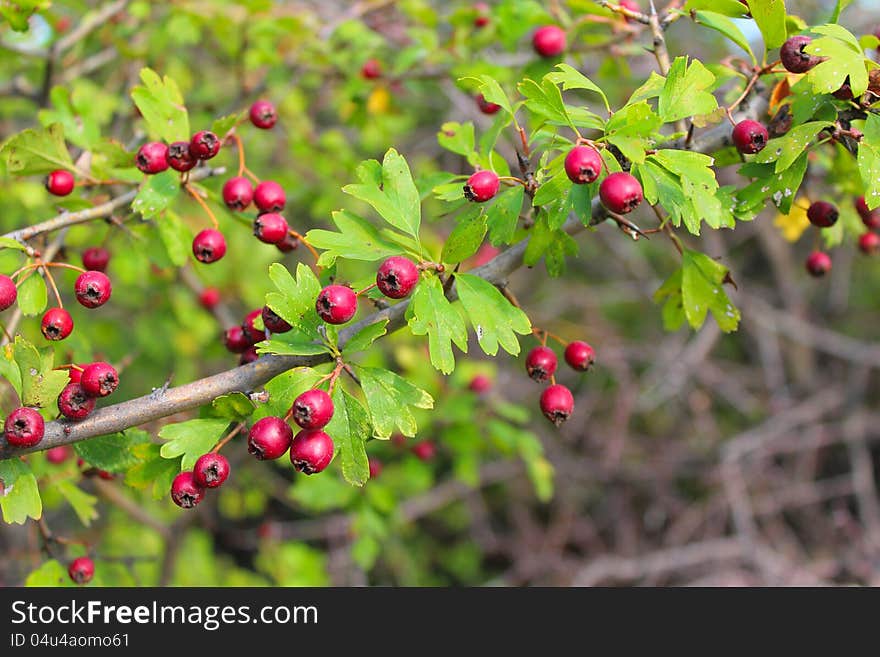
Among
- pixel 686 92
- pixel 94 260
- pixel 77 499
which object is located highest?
pixel 686 92

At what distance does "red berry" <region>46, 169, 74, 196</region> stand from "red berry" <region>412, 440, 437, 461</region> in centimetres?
190

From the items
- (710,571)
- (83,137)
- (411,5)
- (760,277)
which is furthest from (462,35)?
(760,277)

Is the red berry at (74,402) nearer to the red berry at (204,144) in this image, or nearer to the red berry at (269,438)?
the red berry at (269,438)

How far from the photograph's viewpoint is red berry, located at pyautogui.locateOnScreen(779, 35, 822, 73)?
159 cm

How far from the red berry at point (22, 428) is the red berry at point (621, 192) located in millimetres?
1207

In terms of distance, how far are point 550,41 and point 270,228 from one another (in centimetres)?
118

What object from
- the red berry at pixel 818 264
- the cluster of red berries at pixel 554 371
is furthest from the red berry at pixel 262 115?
the red berry at pixel 818 264

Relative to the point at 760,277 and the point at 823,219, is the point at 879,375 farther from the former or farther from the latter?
the point at 823,219

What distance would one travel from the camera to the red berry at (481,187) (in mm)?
1543

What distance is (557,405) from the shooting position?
5.74 ft

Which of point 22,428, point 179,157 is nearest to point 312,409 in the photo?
point 22,428

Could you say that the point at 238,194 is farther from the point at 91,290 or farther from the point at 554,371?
the point at 554,371

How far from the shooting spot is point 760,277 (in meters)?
6.54

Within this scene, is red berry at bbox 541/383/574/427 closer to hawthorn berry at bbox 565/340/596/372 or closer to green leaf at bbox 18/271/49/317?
hawthorn berry at bbox 565/340/596/372
